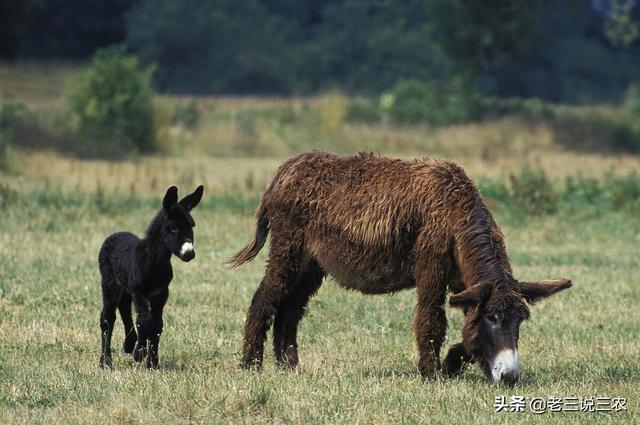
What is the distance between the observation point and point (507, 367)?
8391mm

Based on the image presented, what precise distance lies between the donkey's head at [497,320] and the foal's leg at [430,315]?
0.38 m

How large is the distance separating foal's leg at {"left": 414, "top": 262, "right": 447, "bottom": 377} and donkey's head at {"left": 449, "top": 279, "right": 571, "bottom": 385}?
381mm

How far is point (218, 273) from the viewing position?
571 inches

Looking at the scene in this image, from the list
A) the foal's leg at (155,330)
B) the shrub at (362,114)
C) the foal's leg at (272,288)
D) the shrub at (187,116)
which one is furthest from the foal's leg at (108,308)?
the shrub at (362,114)

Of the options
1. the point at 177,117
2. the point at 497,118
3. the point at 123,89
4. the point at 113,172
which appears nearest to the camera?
the point at 113,172

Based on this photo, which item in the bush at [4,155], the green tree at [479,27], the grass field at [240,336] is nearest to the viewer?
the grass field at [240,336]

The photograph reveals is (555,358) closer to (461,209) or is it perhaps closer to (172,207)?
(461,209)

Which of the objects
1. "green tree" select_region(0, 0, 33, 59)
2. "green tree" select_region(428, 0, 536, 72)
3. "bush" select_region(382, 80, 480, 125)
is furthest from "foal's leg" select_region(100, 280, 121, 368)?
"green tree" select_region(0, 0, 33, 59)

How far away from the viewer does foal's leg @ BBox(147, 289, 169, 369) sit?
30.7ft

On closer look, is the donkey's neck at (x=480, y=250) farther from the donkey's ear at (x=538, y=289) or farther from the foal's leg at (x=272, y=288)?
the foal's leg at (x=272, y=288)

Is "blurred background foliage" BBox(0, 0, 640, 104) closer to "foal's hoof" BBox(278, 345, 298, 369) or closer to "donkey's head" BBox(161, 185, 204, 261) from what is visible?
"foal's hoof" BBox(278, 345, 298, 369)

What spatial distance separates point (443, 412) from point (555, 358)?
8.91ft

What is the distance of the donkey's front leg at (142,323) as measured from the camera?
9266mm

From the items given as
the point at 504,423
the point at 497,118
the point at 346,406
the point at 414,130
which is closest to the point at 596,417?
the point at 504,423
